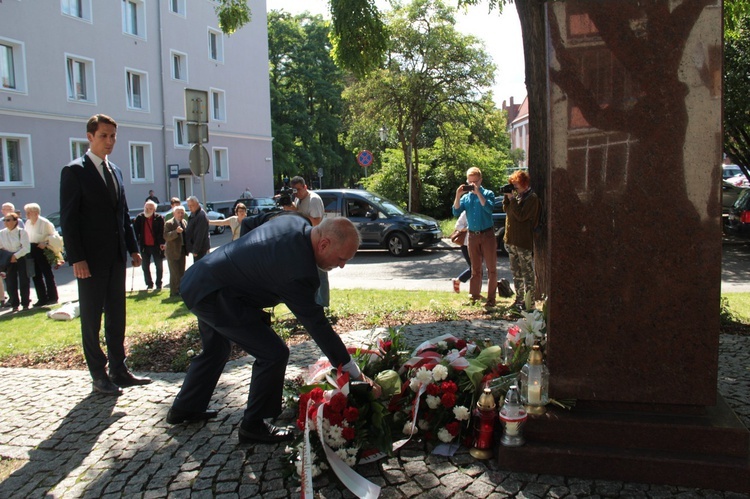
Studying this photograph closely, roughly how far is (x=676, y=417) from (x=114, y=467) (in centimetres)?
315

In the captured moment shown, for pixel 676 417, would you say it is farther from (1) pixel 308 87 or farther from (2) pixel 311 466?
(1) pixel 308 87

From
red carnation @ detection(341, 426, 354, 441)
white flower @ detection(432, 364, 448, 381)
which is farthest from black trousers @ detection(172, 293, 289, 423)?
white flower @ detection(432, 364, 448, 381)

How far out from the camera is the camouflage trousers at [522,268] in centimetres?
805

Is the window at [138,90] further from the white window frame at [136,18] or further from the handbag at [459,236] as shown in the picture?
the handbag at [459,236]

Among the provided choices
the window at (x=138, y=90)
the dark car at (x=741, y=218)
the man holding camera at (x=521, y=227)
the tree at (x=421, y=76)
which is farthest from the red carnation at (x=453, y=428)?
the window at (x=138, y=90)

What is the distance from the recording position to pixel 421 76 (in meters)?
21.2

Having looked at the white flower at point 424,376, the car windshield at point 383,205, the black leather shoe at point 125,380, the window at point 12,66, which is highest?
the window at point 12,66

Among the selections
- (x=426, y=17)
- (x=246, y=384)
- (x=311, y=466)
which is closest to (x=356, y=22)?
(x=246, y=384)

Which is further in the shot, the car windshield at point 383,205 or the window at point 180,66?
the window at point 180,66

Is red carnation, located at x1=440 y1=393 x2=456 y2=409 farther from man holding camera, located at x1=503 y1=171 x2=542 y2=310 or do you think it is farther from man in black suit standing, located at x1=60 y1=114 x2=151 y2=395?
man holding camera, located at x1=503 y1=171 x2=542 y2=310

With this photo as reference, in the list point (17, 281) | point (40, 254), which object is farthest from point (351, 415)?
point (17, 281)

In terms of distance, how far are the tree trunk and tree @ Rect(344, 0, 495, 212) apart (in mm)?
12876

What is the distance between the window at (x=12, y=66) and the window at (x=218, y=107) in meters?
12.4

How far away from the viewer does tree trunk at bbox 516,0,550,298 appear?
703cm
